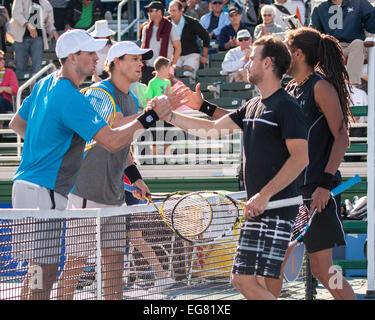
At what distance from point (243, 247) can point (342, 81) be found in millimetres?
1686

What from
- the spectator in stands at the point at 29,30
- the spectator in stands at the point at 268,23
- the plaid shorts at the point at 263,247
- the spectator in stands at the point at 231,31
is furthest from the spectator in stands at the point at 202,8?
the plaid shorts at the point at 263,247

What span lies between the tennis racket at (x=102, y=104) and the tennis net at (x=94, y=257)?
781 millimetres

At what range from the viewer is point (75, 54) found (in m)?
5.01

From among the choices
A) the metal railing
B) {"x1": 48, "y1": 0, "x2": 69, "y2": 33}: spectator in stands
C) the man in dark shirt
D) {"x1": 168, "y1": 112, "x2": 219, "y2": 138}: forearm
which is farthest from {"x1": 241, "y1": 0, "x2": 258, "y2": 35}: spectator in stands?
the man in dark shirt

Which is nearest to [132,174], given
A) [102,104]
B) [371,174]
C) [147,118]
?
[102,104]

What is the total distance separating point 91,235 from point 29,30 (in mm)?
10163

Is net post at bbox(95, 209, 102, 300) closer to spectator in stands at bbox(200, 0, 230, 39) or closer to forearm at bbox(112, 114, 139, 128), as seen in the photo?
forearm at bbox(112, 114, 139, 128)

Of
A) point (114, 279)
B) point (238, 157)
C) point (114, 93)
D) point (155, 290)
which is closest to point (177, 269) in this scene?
point (155, 290)

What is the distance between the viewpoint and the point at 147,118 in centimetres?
496

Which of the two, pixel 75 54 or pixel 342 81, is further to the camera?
pixel 342 81

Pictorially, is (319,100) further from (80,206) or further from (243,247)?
(80,206)

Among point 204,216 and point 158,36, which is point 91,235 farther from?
point 158,36

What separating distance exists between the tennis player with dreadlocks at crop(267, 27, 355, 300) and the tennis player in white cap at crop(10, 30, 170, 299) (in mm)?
1291

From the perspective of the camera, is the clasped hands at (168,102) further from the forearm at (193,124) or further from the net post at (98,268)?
the net post at (98,268)
